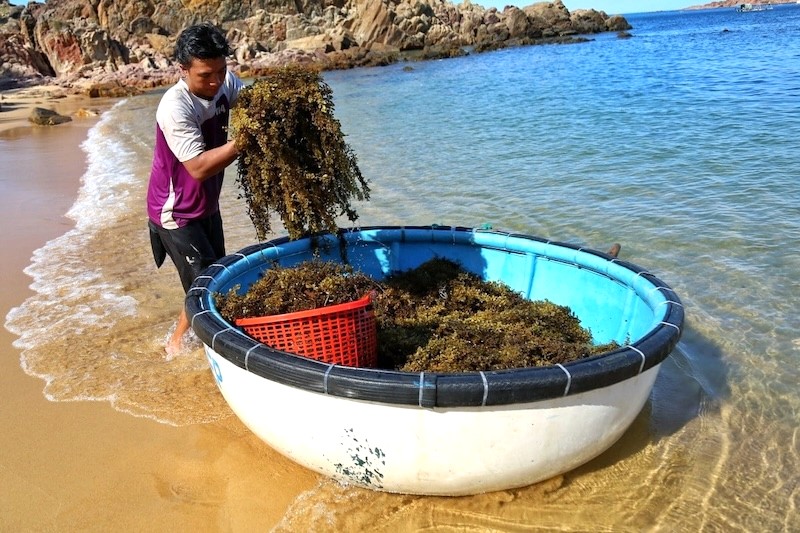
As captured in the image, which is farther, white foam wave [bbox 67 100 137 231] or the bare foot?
white foam wave [bbox 67 100 137 231]

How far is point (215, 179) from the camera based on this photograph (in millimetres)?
4125

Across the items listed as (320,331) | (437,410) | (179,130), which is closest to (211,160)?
(179,130)

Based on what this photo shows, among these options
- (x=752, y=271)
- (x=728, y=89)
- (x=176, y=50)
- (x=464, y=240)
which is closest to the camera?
(x=176, y=50)

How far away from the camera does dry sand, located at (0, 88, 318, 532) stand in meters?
3.01

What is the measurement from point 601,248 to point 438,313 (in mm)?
3129

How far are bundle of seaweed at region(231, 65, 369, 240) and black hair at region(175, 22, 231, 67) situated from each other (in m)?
0.27

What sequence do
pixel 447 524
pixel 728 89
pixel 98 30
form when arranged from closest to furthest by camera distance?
pixel 447 524
pixel 728 89
pixel 98 30

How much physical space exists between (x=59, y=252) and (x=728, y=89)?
1656cm

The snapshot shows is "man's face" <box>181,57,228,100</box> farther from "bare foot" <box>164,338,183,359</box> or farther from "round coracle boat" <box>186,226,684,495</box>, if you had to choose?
"bare foot" <box>164,338,183,359</box>

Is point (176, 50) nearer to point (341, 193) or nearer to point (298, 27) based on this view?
point (341, 193)

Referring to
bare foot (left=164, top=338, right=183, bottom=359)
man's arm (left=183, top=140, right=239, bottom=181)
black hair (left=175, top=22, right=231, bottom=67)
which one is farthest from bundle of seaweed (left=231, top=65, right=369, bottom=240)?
bare foot (left=164, top=338, right=183, bottom=359)

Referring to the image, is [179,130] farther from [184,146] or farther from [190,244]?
[190,244]

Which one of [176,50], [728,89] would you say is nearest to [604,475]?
[176,50]

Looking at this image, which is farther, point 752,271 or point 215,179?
point 752,271
